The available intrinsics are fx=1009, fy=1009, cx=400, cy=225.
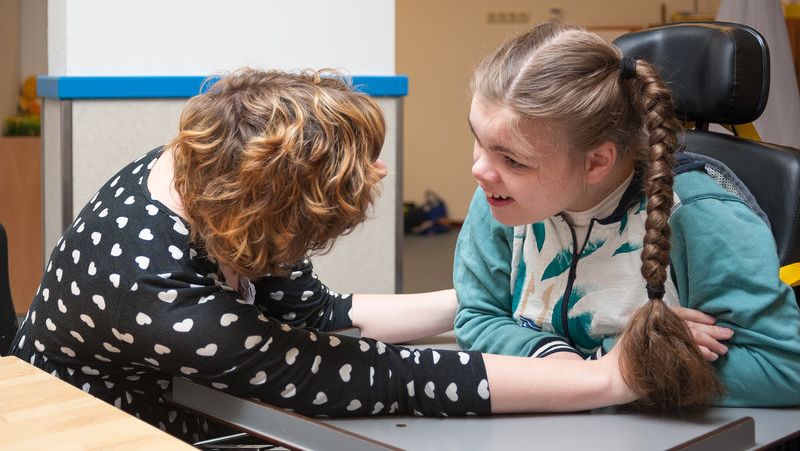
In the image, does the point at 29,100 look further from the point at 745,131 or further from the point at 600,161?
the point at 600,161

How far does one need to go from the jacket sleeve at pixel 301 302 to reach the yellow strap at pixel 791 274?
64 cm

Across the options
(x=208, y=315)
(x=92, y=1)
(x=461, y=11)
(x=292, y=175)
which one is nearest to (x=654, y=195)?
(x=292, y=175)

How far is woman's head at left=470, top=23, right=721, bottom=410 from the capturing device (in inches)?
44.8

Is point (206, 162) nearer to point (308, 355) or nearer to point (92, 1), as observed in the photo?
point (308, 355)

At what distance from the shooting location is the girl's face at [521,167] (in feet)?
3.89

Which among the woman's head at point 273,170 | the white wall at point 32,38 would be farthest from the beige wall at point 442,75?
the woman's head at point 273,170

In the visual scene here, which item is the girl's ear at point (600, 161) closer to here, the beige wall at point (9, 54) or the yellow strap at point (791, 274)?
the yellow strap at point (791, 274)

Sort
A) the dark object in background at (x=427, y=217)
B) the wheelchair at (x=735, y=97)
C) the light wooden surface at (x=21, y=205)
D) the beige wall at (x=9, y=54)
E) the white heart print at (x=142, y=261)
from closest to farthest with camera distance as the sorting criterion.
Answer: the white heart print at (x=142, y=261) < the wheelchair at (x=735, y=97) < the light wooden surface at (x=21, y=205) < the beige wall at (x=9, y=54) < the dark object in background at (x=427, y=217)

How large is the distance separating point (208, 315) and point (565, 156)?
1.50 ft

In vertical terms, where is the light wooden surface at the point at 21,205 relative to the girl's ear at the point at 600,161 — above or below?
below

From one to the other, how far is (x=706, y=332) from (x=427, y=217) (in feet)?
19.3

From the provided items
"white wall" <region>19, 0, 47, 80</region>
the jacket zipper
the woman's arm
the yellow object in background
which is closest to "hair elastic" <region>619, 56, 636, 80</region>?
the jacket zipper

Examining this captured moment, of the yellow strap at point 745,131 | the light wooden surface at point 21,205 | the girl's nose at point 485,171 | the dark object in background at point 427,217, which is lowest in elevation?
the dark object in background at point 427,217

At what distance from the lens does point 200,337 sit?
44.5 inches
